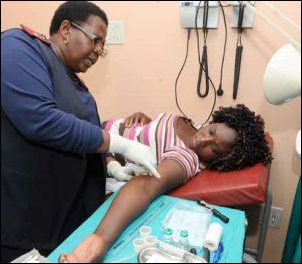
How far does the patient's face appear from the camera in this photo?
1.34 metres

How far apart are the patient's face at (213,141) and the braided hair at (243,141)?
2 centimetres

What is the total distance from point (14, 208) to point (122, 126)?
859 mm

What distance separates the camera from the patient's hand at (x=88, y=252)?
2.38ft

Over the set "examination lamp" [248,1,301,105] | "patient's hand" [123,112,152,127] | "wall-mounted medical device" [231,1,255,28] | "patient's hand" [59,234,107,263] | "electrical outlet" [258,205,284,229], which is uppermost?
"wall-mounted medical device" [231,1,255,28]

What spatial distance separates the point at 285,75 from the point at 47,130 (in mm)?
594

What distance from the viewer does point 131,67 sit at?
1.04m

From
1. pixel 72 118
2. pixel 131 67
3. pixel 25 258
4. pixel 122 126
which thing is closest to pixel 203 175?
pixel 122 126

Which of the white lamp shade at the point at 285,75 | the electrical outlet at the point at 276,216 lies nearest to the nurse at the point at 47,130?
the white lamp shade at the point at 285,75

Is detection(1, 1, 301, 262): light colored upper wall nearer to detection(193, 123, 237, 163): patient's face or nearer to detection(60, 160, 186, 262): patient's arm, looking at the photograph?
detection(193, 123, 237, 163): patient's face

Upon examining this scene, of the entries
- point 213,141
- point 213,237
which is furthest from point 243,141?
point 213,237

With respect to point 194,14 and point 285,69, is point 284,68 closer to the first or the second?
point 285,69

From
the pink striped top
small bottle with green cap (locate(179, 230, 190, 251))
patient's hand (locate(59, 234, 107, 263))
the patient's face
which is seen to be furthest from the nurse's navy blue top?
the patient's face

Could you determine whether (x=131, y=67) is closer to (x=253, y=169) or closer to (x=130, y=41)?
(x=130, y=41)

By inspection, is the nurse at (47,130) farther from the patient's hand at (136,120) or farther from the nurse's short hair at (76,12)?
the patient's hand at (136,120)
